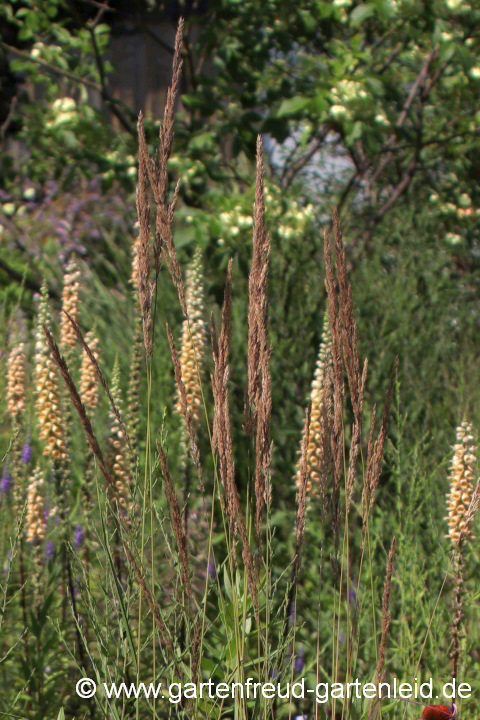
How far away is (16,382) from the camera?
Result: 123 inches

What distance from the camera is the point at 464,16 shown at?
5141mm

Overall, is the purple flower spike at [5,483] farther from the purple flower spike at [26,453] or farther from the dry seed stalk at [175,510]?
the dry seed stalk at [175,510]

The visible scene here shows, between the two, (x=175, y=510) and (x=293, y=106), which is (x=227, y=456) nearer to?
(x=175, y=510)

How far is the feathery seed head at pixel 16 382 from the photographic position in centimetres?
309

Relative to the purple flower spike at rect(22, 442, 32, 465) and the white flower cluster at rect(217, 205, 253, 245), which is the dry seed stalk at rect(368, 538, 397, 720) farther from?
the white flower cluster at rect(217, 205, 253, 245)

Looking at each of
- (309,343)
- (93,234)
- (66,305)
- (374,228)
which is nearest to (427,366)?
(309,343)

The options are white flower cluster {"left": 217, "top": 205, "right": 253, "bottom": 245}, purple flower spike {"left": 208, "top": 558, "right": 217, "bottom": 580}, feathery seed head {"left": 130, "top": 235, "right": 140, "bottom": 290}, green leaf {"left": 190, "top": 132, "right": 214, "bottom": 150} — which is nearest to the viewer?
feathery seed head {"left": 130, "top": 235, "right": 140, "bottom": 290}

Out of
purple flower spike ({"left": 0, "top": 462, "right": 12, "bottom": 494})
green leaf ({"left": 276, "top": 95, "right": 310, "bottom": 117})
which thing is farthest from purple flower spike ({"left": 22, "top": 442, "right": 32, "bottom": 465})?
green leaf ({"left": 276, "top": 95, "right": 310, "bottom": 117})

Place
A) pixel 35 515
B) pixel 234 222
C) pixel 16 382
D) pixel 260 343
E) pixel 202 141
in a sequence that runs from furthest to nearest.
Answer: pixel 202 141 → pixel 234 222 → pixel 16 382 → pixel 35 515 → pixel 260 343

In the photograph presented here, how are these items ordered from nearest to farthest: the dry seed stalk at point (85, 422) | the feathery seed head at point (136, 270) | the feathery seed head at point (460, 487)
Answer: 1. the dry seed stalk at point (85, 422)
2. the feathery seed head at point (136, 270)
3. the feathery seed head at point (460, 487)

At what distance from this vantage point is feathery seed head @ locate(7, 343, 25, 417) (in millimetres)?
3086

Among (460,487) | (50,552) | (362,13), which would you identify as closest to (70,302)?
(50,552)

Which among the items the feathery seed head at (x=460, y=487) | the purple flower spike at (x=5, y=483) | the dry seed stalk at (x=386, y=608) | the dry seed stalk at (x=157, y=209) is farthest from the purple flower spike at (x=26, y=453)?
the dry seed stalk at (x=386, y=608)

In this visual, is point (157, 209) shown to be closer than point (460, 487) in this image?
Yes
